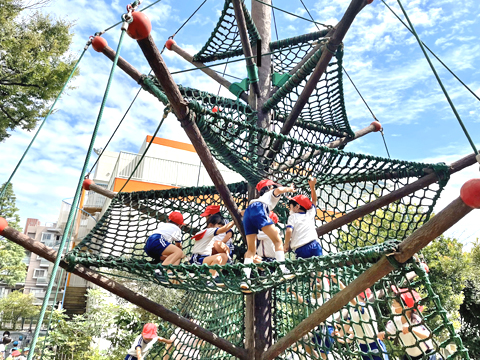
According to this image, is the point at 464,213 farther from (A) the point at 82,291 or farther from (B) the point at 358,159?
(A) the point at 82,291

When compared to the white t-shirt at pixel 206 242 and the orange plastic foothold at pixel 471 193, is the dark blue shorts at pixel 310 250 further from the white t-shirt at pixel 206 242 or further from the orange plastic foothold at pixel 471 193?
the orange plastic foothold at pixel 471 193

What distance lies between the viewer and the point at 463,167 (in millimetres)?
2393

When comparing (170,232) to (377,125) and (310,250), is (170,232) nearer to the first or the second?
(310,250)

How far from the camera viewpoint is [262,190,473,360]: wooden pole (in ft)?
4.49

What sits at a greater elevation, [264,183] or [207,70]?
[207,70]

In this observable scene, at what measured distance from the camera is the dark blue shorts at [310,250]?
2.65m

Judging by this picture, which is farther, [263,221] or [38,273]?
[38,273]

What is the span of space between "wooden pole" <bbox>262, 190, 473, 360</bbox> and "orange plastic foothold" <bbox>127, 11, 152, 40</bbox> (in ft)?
4.33

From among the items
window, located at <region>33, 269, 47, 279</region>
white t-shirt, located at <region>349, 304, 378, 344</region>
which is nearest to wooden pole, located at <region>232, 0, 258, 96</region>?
white t-shirt, located at <region>349, 304, 378, 344</region>

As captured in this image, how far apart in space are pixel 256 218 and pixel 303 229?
458 mm

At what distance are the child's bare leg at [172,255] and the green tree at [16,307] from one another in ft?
63.8

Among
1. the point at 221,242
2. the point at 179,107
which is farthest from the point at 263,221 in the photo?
the point at 179,107

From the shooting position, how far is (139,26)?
1.33m

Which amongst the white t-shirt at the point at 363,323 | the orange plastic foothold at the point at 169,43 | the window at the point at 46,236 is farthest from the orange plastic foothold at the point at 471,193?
the window at the point at 46,236
